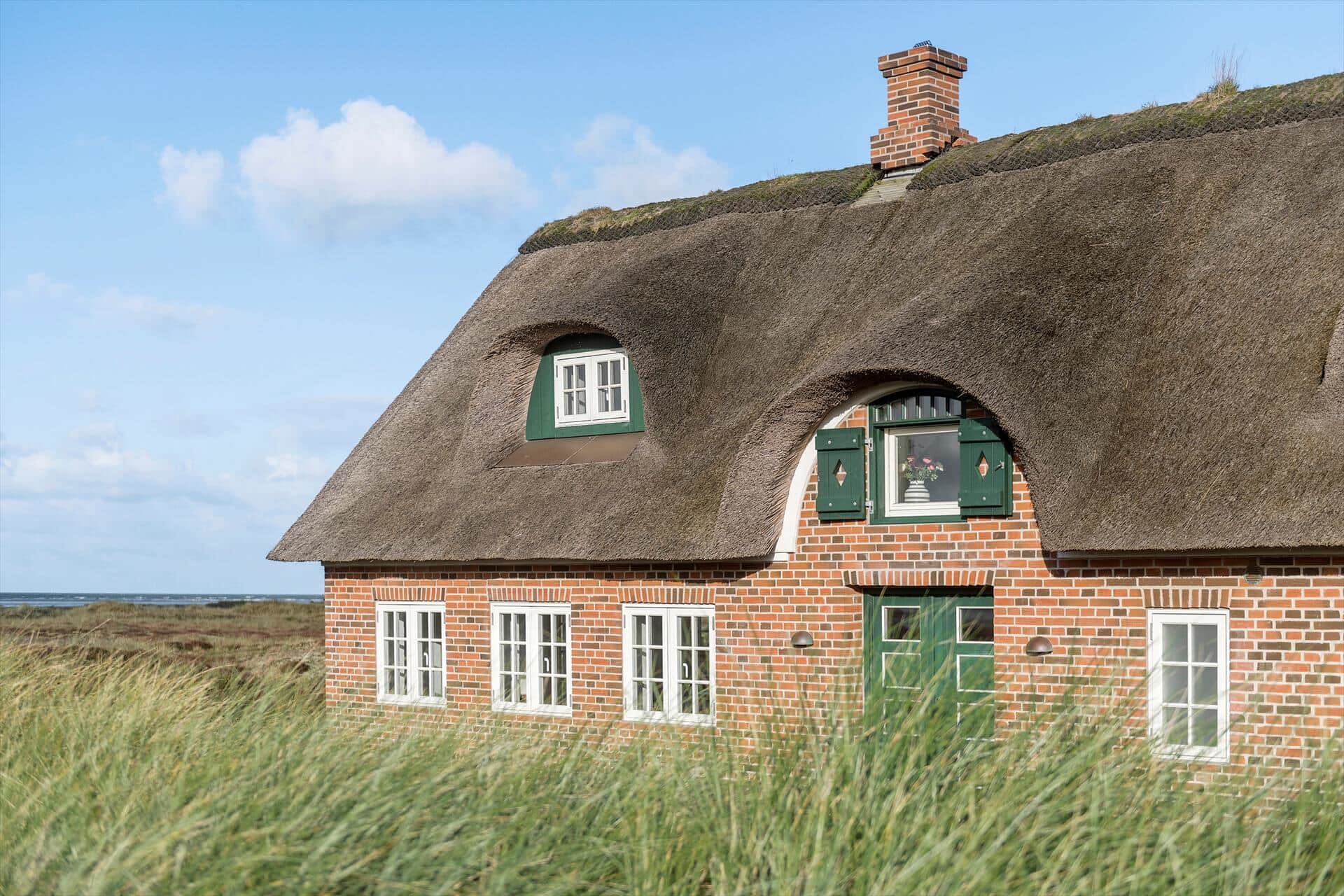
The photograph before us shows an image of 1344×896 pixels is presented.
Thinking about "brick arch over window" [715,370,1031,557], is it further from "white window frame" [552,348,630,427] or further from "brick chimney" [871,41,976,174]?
"brick chimney" [871,41,976,174]

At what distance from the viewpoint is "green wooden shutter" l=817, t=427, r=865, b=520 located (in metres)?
12.0

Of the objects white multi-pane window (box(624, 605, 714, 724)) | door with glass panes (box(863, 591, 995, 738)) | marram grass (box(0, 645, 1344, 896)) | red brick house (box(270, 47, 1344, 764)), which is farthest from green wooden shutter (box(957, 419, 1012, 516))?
marram grass (box(0, 645, 1344, 896))

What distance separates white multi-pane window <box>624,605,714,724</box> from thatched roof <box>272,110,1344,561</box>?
800 mm

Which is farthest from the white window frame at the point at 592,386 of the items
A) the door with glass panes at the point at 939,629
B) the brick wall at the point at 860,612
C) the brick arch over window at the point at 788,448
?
the door with glass panes at the point at 939,629

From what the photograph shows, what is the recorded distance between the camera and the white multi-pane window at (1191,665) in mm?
10172

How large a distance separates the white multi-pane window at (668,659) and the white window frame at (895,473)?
1.90 m

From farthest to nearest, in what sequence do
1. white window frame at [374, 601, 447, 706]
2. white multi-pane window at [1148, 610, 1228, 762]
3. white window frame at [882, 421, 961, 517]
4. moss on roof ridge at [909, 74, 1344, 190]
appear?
1. white window frame at [374, 601, 447, 706]
2. moss on roof ridge at [909, 74, 1344, 190]
3. white window frame at [882, 421, 961, 517]
4. white multi-pane window at [1148, 610, 1228, 762]

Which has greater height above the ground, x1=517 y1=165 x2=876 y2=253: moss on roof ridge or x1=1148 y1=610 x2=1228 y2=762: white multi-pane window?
x1=517 y1=165 x2=876 y2=253: moss on roof ridge

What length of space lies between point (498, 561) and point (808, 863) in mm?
8751

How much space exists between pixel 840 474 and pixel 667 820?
19.8 ft

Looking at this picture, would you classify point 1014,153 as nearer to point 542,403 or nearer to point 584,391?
point 584,391

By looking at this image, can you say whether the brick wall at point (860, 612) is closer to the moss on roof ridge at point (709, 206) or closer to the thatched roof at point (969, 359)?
the thatched roof at point (969, 359)

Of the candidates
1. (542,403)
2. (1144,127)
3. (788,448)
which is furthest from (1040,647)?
(542,403)

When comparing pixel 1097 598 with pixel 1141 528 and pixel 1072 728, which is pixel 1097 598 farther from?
pixel 1072 728
